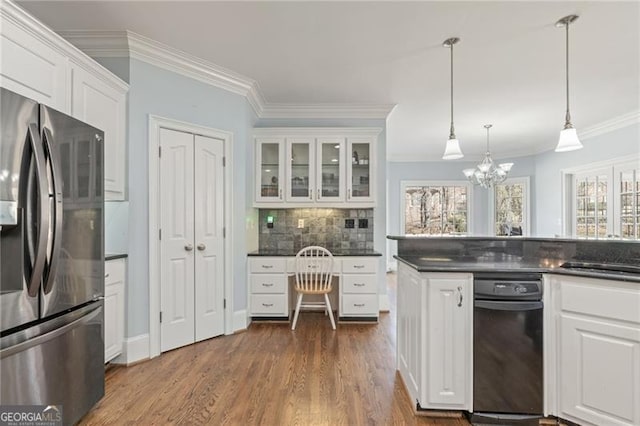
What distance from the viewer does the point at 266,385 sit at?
2.24 metres

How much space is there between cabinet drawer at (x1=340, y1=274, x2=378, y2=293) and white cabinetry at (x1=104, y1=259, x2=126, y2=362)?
7.10 ft

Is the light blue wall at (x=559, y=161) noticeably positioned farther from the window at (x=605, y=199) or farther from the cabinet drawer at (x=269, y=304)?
the cabinet drawer at (x=269, y=304)

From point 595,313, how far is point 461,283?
0.66 meters

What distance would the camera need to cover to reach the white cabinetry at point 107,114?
214 cm

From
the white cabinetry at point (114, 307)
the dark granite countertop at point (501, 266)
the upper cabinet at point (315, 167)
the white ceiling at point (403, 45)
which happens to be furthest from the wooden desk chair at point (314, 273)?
the white ceiling at point (403, 45)

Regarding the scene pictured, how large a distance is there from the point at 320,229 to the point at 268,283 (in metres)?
1.02

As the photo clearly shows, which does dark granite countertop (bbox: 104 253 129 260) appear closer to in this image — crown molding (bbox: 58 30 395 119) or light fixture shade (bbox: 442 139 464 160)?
crown molding (bbox: 58 30 395 119)

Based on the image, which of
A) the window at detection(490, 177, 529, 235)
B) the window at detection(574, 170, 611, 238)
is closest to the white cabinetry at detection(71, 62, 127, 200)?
the window at detection(574, 170, 611, 238)

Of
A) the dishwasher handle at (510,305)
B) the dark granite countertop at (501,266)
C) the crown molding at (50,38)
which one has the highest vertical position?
the crown molding at (50,38)

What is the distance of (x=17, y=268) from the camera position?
4.40 ft

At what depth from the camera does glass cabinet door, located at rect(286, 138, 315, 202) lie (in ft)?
12.6

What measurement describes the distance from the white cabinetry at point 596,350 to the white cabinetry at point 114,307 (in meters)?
2.98

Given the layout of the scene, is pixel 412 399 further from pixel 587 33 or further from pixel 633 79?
pixel 633 79

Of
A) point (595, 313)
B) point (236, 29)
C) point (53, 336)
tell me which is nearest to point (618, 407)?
point (595, 313)
